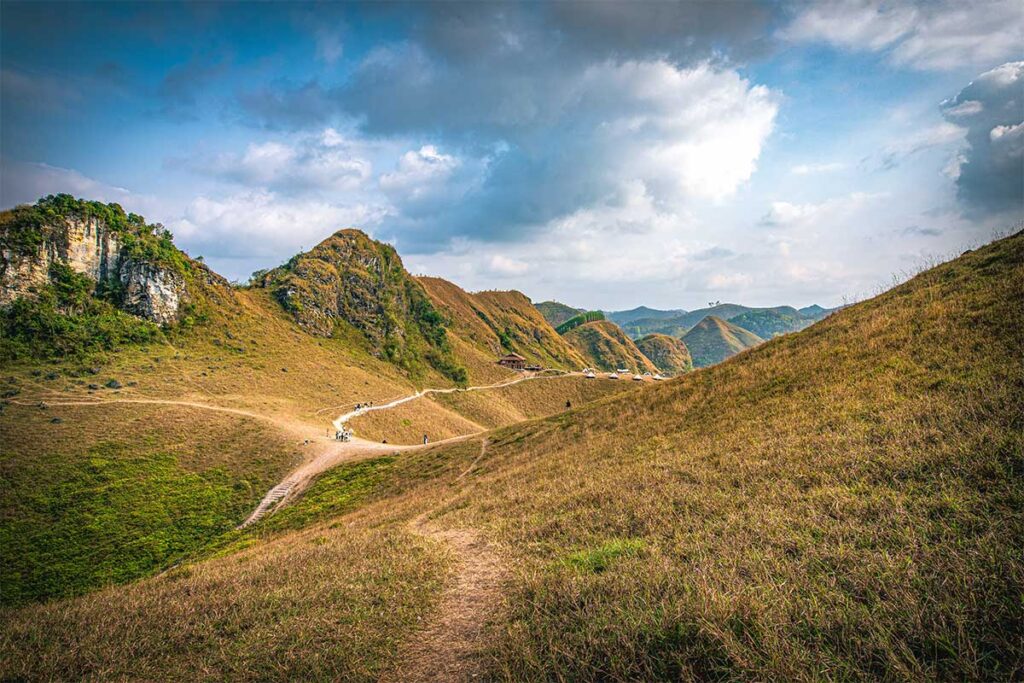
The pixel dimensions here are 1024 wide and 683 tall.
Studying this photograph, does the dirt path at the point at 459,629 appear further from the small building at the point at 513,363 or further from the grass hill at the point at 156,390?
the small building at the point at 513,363

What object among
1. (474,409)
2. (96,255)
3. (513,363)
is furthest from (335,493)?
(513,363)

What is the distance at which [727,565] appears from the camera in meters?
6.98

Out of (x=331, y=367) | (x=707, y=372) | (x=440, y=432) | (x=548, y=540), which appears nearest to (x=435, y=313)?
(x=331, y=367)

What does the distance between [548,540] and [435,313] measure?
157 m

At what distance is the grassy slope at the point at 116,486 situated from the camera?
31.8 metres

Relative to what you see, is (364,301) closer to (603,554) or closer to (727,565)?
(603,554)

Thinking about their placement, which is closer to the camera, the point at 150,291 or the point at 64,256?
the point at 64,256

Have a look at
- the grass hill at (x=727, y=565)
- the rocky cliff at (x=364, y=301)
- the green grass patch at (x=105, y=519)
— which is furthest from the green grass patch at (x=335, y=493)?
the rocky cliff at (x=364, y=301)

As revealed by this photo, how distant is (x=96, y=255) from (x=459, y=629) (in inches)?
4832

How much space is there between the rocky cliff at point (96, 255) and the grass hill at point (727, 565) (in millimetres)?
98524

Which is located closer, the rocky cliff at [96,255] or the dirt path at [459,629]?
the dirt path at [459,629]

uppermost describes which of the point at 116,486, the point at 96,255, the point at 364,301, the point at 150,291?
the point at 96,255

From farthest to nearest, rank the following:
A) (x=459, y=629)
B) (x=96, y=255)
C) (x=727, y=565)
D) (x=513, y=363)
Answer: (x=513, y=363), (x=96, y=255), (x=459, y=629), (x=727, y=565)

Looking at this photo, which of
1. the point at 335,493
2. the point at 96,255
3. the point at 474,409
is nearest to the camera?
the point at 335,493
